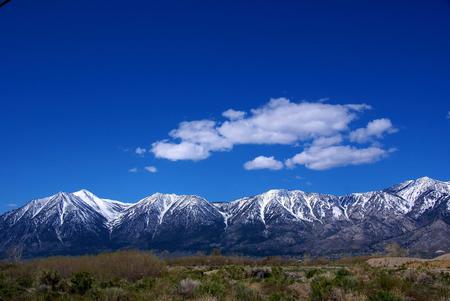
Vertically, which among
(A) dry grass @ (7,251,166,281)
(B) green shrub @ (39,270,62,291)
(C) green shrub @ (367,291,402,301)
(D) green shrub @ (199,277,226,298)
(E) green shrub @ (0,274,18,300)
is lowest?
(C) green shrub @ (367,291,402,301)

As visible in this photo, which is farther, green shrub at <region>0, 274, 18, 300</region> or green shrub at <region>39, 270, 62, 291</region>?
green shrub at <region>39, 270, 62, 291</region>

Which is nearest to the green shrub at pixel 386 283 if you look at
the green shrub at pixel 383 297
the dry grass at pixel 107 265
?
the green shrub at pixel 383 297

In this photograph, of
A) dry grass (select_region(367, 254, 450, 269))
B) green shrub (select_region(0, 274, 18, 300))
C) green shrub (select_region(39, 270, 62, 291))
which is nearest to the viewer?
green shrub (select_region(0, 274, 18, 300))

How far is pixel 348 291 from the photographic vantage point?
85.5ft

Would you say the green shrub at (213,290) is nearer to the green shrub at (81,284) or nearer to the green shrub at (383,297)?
the green shrub at (81,284)

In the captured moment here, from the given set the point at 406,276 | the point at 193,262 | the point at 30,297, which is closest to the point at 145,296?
the point at 30,297

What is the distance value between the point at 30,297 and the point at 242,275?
18.0 metres

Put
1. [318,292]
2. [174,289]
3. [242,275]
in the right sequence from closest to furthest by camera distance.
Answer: [318,292], [174,289], [242,275]

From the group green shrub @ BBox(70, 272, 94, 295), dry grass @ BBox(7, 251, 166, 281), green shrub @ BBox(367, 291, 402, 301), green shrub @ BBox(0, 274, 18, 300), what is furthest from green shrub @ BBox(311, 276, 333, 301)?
dry grass @ BBox(7, 251, 166, 281)

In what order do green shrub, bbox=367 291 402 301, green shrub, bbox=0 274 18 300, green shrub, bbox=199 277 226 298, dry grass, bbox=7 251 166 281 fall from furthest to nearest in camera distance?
dry grass, bbox=7 251 166 281
green shrub, bbox=0 274 18 300
green shrub, bbox=199 277 226 298
green shrub, bbox=367 291 402 301

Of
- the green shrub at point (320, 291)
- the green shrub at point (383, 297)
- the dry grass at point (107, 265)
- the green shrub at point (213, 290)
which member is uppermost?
the dry grass at point (107, 265)

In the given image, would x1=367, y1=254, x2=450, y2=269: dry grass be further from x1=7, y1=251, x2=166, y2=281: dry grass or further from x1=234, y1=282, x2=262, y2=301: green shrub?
x1=234, y1=282, x2=262, y2=301: green shrub

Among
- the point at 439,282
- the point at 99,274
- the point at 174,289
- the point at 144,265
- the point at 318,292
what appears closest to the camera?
the point at 318,292

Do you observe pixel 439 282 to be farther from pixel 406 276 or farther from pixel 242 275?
pixel 242 275
